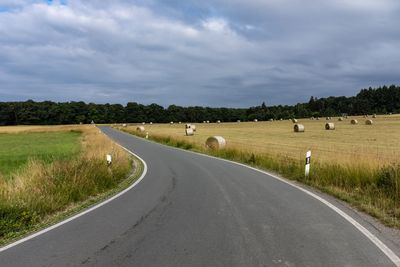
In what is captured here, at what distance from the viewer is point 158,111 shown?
18462cm

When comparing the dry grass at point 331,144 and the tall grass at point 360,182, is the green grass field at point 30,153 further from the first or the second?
the dry grass at point 331,144

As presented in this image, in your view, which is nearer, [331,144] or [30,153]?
[30,153]

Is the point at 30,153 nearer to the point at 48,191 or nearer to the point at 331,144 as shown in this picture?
the point at 331,144

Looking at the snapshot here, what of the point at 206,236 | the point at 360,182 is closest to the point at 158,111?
the point at 360,182

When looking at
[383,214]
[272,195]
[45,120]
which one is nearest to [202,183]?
[272,195]

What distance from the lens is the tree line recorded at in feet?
549

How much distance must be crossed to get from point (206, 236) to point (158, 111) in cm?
17783

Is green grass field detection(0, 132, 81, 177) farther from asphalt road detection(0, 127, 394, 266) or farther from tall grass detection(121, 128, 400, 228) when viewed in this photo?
tall grass detection(121, 128, 400, 228)

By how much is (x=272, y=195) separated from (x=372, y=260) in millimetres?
6170

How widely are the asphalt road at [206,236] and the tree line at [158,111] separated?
507 feet

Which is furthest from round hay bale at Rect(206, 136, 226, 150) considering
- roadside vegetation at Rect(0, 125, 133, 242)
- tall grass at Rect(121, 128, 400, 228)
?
roadside vegetation at Rect(0, 125, 133, 242)

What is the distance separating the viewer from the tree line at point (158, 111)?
167438mm

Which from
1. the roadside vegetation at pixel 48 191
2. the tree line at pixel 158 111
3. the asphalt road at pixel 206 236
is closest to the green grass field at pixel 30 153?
the roadside vegetation at pixel 48 191

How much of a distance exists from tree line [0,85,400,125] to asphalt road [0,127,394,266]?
507ft
